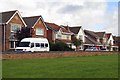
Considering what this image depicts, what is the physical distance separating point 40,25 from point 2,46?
12735mm

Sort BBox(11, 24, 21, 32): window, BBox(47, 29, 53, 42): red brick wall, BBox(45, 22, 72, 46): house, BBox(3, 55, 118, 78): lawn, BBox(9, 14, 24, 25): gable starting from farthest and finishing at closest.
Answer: BBox(47, 29, 53, 42): red brick wall, BBox(45, 22, 72, 46): house, BBox(11, 24, 21, 32): window, BBox(9, 14, 24, 25): gable, BBox(3, 55, 118, 78): lawn

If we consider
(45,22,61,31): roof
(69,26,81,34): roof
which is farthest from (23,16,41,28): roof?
(69,26,81,34): roof

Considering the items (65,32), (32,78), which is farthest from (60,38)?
(32,78)

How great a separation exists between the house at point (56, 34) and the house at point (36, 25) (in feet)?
20.5

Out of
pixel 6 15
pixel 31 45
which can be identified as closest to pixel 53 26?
pixel 6 15

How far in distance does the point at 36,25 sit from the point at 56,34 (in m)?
11.3

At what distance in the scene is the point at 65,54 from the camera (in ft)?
144

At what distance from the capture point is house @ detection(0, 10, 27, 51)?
53.9 meters

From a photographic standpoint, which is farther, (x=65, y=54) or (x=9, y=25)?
(x=9, y=25)

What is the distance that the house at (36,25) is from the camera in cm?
6088

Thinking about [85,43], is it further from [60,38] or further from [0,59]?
[0,59]

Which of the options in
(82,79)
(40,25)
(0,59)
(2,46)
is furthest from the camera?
(40,25)

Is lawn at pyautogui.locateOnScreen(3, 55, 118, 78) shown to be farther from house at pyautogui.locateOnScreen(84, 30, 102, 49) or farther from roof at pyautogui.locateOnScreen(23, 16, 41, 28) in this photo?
house at pyautogui.locateOnScreen(84, 30, 102, 49)

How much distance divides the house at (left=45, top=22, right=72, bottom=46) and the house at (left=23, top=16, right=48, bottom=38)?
20.5 feet
